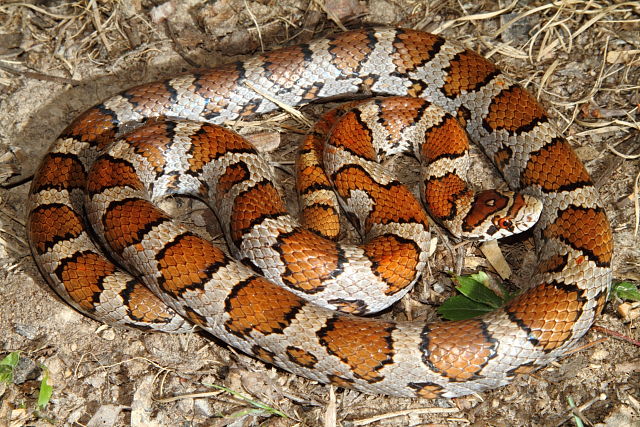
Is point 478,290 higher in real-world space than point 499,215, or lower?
lower

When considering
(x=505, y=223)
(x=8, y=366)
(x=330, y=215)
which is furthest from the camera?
(x=330, y=215)

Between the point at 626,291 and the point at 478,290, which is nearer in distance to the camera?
the point at 626,291

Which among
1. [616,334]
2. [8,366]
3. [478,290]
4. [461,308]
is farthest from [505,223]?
[8,366]

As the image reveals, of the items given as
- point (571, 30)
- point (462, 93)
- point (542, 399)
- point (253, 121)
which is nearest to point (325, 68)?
point (253, 121)

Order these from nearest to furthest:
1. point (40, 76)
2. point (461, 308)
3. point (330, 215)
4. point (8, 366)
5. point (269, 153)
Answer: point (8, 366)
point (461, 308)
point (330, 215)
point (269, 153)
point (40, 76)

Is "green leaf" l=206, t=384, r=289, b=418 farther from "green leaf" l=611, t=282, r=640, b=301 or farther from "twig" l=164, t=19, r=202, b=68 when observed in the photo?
"twig" l=164, t=19, r=202, b=68

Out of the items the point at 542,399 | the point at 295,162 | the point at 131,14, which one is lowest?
the point at 542,399

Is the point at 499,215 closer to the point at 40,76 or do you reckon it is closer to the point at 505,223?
the point at 505,223

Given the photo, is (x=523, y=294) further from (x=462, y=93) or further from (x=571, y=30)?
(x=571, y=30)
